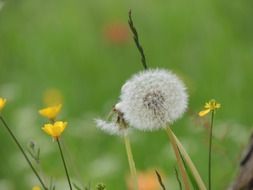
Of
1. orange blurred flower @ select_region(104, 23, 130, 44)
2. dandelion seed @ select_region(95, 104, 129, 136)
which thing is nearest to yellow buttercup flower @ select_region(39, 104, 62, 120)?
dandelion seed @ select_region(95, 104, 129, 136)

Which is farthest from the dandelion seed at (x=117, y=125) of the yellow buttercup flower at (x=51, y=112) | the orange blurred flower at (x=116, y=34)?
the orange blurred flower at (x=116, y=34)

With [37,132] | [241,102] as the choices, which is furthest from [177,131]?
[37,132]

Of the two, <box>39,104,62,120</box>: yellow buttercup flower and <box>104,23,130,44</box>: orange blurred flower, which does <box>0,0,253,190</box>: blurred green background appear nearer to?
<box>104,23,130,44</box>: orange blurred flower

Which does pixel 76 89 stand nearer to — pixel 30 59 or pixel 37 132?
pixel 30 59

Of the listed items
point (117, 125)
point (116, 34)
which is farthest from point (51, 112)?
point (116, 34)

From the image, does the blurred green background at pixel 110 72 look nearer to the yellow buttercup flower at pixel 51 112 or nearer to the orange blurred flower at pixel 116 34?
the orange blurred flower at pixel 116 34

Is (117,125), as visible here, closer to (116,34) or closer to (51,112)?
(51,112)
